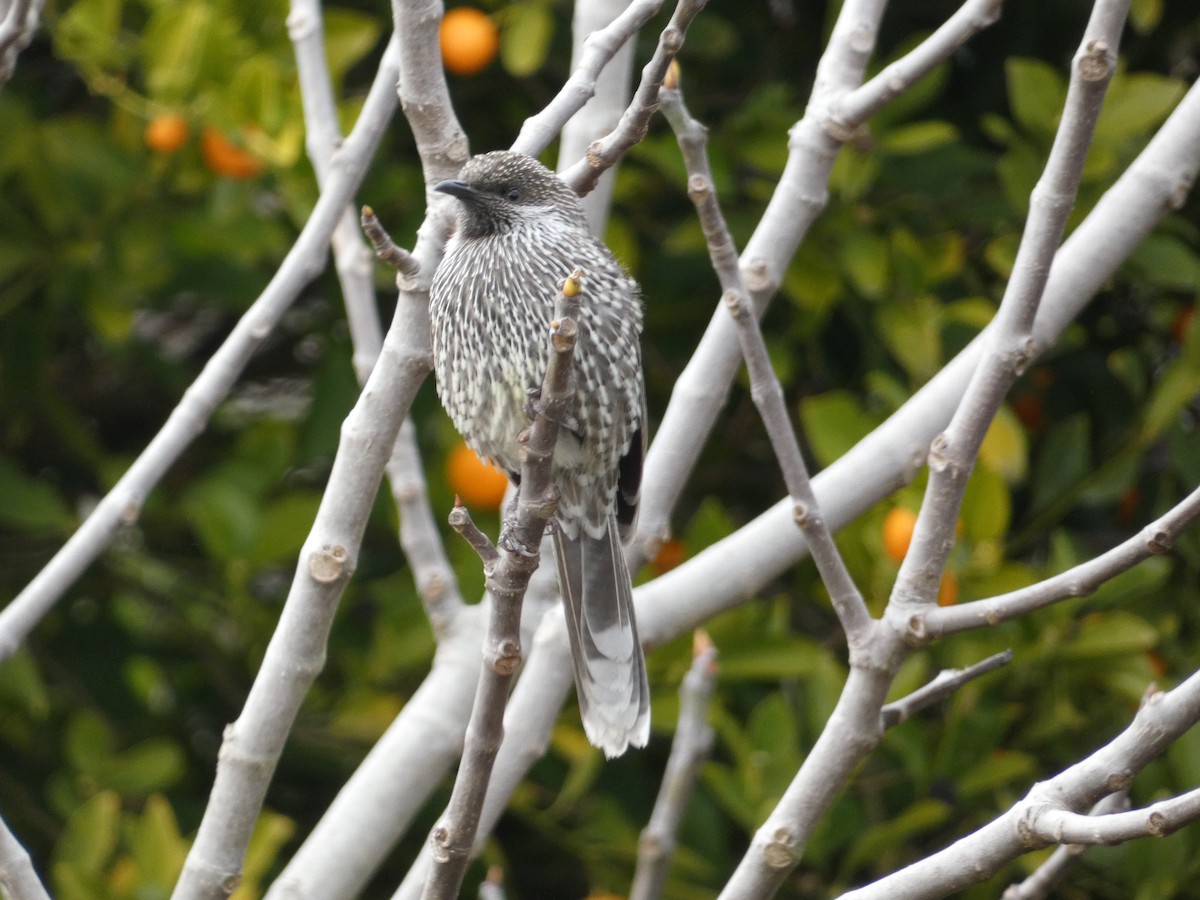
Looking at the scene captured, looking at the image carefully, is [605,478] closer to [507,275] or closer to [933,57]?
[507,275]

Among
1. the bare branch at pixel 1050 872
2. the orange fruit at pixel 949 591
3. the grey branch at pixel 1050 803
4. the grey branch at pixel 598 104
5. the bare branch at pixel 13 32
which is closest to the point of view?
the grey branch at pixel 1050 803

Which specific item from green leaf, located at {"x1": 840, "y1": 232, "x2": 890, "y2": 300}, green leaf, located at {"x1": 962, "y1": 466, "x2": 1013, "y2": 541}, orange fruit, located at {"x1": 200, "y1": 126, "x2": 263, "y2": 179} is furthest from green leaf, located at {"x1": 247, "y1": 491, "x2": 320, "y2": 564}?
green leaf, located at {"x1": 962, "y1": 466, "x2": 1013, "y2": 541}

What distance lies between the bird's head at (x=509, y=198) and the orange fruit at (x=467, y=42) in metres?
0.65

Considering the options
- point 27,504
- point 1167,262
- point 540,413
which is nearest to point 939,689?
point 540,413

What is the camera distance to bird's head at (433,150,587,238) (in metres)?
2.40

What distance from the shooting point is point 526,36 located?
→ 3141 mm

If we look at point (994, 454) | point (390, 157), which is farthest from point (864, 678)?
point (390, 157)

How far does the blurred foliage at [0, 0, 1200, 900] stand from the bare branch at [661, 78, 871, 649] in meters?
1.13

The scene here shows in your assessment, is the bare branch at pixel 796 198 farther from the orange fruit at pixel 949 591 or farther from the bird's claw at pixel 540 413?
the orange fruit at pixel 949 591

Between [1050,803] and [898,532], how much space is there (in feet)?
4.79

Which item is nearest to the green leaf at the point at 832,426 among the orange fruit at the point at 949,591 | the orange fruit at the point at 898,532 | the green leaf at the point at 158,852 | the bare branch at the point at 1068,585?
the orange fruit at the point at 898,532

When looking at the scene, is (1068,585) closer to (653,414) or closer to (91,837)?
(653,414)

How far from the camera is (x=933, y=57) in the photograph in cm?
203

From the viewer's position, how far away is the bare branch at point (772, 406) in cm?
181
